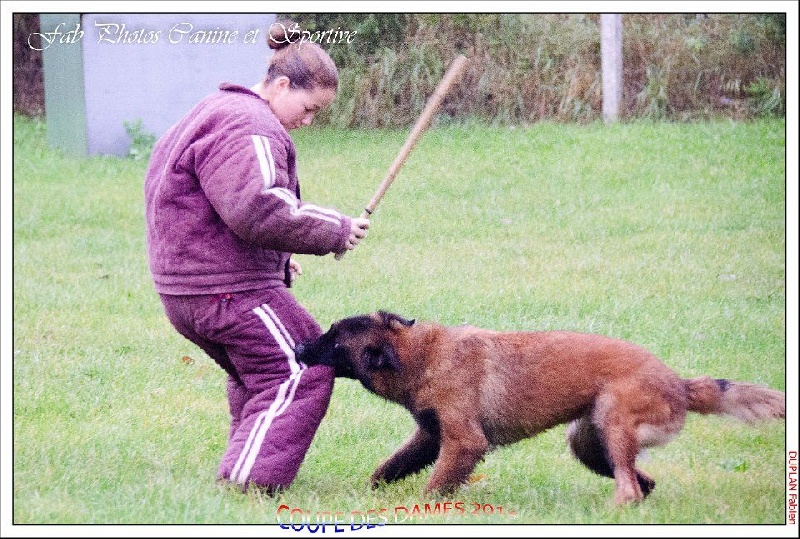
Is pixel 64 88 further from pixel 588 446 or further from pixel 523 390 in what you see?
pixel 588 446

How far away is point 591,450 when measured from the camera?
5180 millimetres

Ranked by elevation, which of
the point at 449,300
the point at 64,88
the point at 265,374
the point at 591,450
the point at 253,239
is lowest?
the point at 64,88

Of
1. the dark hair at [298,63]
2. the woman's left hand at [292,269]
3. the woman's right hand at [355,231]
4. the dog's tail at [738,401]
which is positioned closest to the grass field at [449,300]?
the dog's tail at [738,401]

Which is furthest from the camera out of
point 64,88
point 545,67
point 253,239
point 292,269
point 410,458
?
point 64,88

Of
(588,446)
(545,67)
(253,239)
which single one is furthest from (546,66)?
(253,239)

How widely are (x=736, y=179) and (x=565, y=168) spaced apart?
1.74 metres

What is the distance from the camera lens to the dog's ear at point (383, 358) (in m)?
5.04

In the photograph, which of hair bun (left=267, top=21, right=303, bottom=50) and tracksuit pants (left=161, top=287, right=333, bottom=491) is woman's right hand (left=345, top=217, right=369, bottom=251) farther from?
hair bun (left=267, top=21, right=303, bottom=50)

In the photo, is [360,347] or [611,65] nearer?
[360,347]

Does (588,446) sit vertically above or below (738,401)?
below

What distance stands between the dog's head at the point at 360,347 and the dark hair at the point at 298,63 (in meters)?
1.12

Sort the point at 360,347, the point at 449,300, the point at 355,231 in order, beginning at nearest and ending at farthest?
the point at 355,231
the point at 360,347
the point at 449,300

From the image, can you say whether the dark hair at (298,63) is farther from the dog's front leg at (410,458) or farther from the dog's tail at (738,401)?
the dog's tail at (738,401)

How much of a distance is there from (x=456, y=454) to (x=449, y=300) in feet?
11.4
